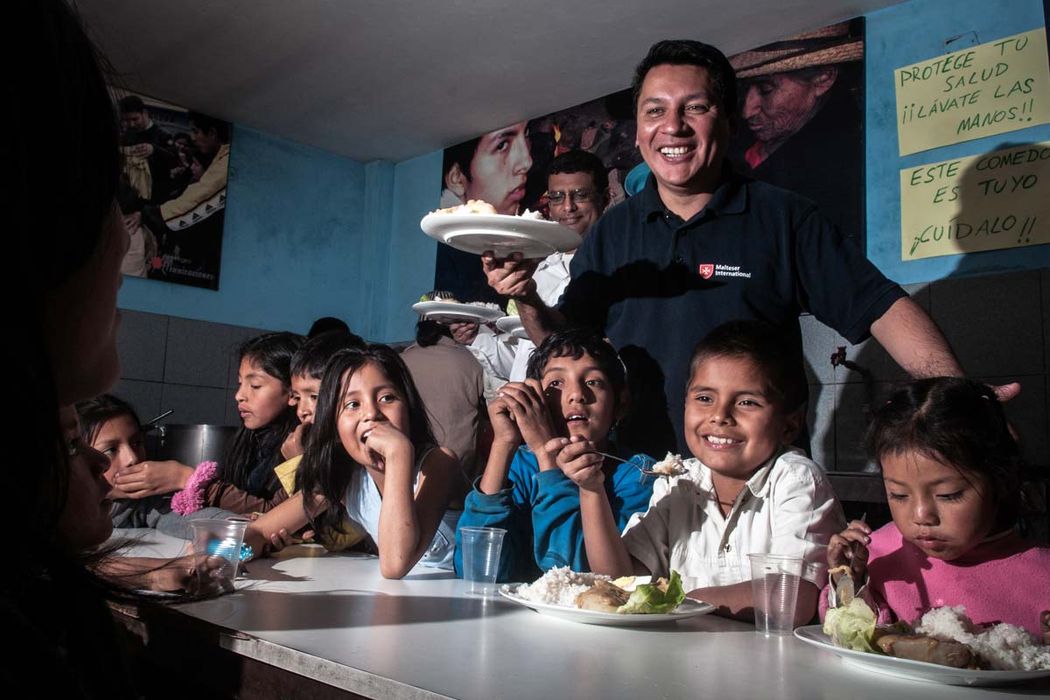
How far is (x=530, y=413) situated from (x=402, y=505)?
0.33 metres

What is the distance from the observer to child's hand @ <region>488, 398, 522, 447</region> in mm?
1824

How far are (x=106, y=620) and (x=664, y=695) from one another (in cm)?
55

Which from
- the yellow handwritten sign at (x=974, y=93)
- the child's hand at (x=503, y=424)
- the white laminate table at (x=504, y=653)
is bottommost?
the white laminate table at (x=504, y=653)

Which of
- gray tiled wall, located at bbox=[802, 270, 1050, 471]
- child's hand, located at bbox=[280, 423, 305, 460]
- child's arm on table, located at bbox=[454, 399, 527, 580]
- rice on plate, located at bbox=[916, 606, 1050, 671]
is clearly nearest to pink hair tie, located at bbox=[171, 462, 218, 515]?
child's hand, located at bbox=[280, 423, 305, 460]

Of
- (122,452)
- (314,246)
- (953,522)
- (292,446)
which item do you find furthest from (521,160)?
(953,522)

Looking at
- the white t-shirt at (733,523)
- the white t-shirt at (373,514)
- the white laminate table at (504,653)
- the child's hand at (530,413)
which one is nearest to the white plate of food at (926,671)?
the white laminate table at (504,653)

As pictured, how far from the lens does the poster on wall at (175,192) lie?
4.62m

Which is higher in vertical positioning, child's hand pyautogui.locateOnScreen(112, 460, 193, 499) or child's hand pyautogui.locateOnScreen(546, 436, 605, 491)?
child's hand pyautogui.locateOnScreen(546, 436, 605, 491)

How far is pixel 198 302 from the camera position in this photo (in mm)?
4887

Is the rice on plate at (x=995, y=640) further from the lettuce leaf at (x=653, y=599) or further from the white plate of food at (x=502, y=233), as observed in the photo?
the white plate of food at (x=502, y=233)

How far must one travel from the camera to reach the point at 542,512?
1.71m

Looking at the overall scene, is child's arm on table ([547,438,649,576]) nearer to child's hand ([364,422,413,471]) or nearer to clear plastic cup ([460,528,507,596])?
clear plastic cup ([460,528,507,596])

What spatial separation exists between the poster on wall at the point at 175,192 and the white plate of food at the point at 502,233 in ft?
10.4

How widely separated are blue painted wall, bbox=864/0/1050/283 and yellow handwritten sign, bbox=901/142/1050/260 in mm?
37
